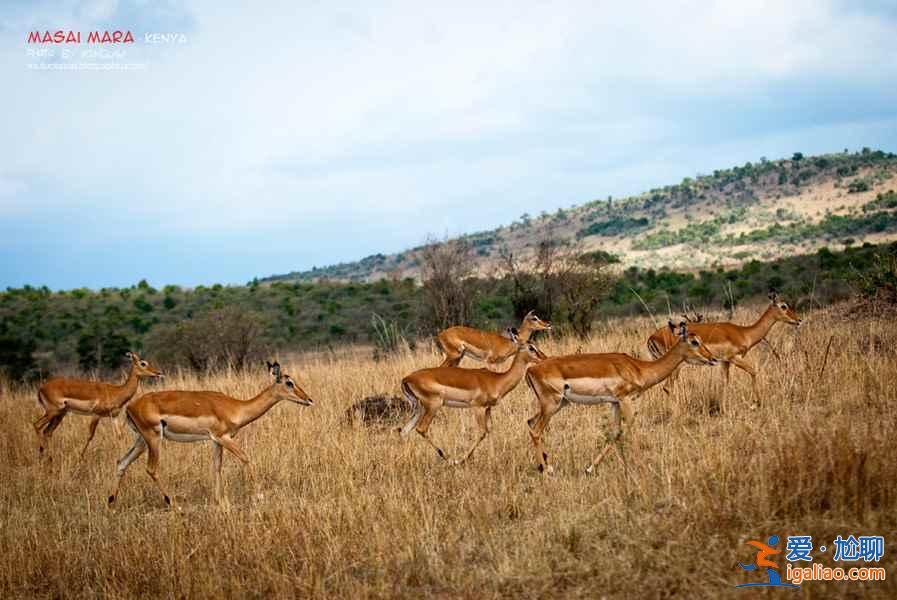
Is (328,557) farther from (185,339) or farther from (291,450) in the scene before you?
(185,339)

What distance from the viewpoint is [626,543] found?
610 cm

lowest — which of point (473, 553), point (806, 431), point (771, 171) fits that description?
point (473, 553)

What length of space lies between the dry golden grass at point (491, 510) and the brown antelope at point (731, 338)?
2.33 feet

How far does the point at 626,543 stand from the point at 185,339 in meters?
22.9

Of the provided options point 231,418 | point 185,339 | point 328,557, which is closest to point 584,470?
point 328,557

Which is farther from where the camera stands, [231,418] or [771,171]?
[771,171]

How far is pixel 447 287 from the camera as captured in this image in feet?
73.4

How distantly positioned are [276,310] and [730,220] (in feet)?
146

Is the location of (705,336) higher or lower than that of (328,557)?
higher

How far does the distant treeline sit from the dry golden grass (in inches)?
379

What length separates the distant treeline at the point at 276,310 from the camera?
25719 mm

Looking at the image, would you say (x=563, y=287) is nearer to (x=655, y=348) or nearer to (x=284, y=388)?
(x=655, y=348)

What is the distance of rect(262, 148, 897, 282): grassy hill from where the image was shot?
189ft

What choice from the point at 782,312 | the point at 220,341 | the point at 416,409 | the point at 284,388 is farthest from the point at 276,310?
the point at 416,409
